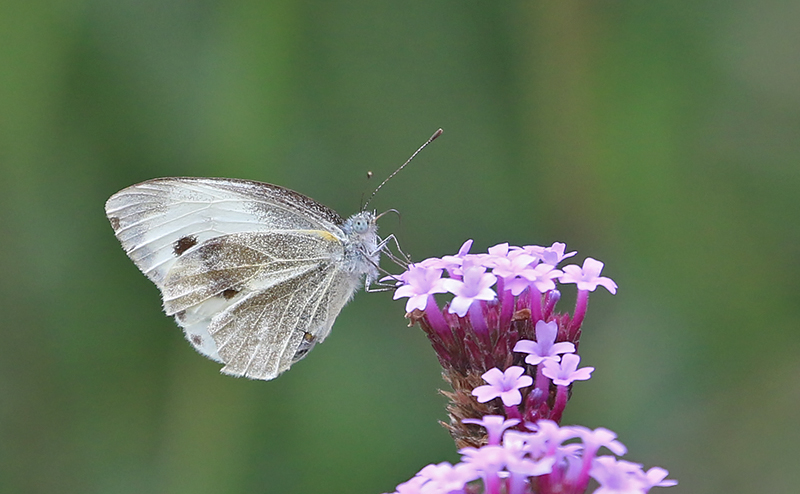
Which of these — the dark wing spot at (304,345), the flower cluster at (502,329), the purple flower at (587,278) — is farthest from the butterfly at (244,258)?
the purple flower at (587,278)

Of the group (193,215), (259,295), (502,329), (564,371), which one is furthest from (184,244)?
(564,371)

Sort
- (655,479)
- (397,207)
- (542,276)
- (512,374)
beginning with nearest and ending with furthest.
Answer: (655,479) → (512,374) → (542,276) → (397,207)

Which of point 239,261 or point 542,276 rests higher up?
point 239,261

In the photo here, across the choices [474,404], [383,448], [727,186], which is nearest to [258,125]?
[383,448]

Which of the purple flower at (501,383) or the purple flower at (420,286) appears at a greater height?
the purple flower at (420,286)

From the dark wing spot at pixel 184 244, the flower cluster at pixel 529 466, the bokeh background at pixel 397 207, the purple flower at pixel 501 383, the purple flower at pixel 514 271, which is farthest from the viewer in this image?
the bokeh background at pixel 397 207

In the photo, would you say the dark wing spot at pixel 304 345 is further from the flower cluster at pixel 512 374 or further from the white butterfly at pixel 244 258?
the flower cluster at pixel 512 374

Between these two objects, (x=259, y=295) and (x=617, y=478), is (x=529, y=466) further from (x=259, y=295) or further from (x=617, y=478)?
(x=259, y=295)
